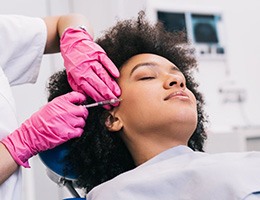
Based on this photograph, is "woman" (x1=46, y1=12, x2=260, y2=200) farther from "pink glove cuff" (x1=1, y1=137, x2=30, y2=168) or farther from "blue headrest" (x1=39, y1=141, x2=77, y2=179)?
"pink glove cuff" (x1=1, y1=137, x2=30, y2=168)

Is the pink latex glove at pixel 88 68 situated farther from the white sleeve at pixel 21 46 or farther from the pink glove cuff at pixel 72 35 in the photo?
the white sleeve at pixel 21 46

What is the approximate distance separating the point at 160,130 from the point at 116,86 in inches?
7.4

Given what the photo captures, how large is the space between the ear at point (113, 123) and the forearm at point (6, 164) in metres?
0.31

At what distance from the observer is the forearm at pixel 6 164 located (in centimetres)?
101

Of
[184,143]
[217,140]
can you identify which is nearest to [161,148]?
[184,143]

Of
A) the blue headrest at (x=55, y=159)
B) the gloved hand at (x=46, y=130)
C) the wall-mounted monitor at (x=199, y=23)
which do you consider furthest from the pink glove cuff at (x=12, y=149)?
the wall-mounted monitor at (x=199, y=23)

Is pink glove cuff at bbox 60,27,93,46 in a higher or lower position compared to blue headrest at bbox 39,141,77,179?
higher

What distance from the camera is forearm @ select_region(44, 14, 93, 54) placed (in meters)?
1.33

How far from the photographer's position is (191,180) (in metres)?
0.99

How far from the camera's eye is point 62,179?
50.0 inches

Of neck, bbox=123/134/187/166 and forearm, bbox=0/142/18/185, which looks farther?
neck, bbox=123/134/187/166

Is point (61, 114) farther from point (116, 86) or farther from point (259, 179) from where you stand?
point (259, 179)

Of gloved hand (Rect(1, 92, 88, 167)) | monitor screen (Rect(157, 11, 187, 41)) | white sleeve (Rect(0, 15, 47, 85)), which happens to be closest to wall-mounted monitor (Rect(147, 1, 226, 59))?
monitor screen (Rect(157, 11, 187, 41))

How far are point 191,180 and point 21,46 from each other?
68cm
